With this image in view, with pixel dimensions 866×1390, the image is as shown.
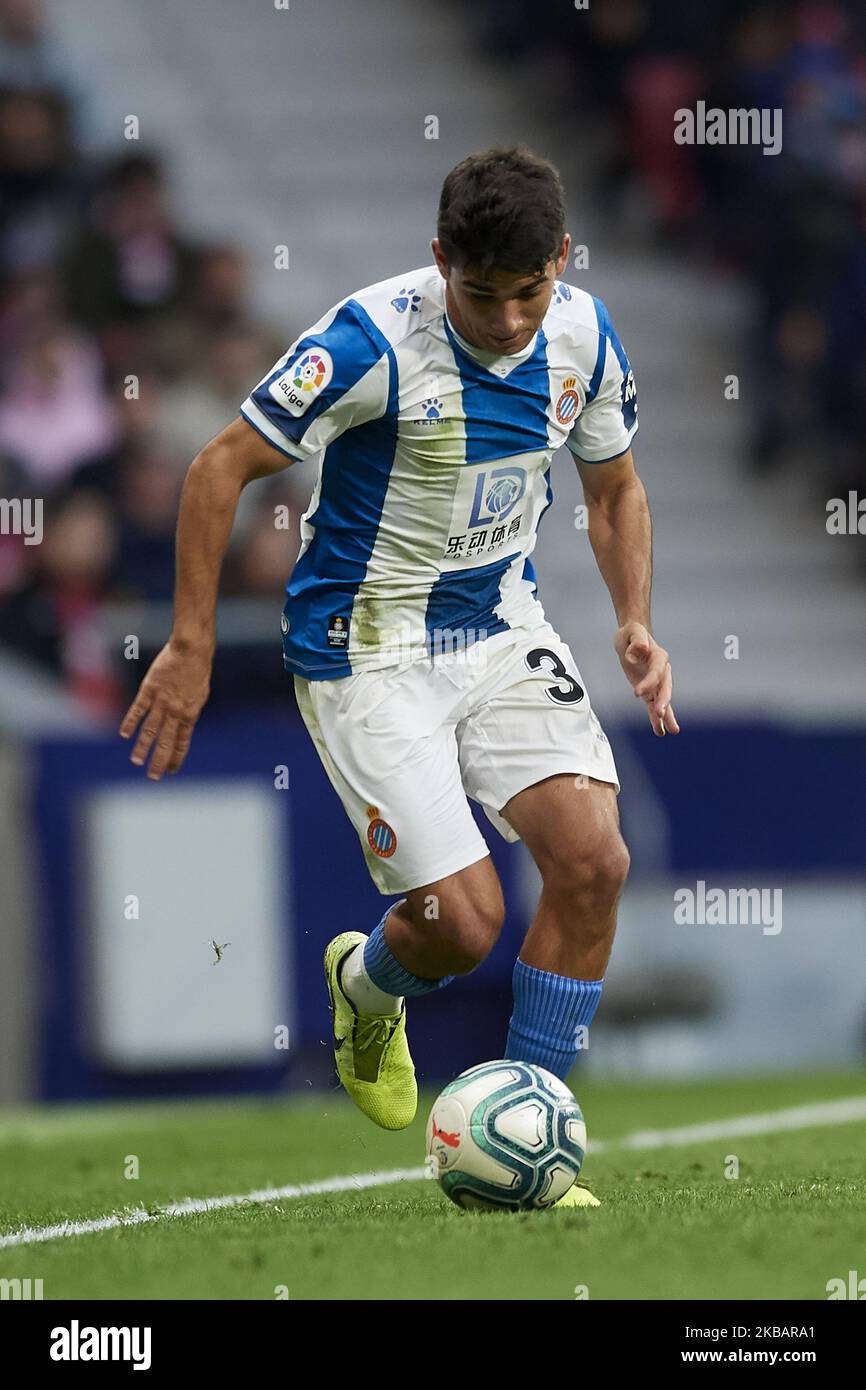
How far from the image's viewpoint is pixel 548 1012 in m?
→ 5.00

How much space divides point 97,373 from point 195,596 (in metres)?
6.94

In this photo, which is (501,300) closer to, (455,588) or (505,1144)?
(455,588)

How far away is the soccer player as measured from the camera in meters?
4.83

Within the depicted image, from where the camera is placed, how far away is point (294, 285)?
42.9 feet

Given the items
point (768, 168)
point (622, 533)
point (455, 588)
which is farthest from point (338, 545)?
point (768, 168)

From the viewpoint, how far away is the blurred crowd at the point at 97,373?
34.2ft

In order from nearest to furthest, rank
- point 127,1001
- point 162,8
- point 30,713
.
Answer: point 127,1001 → point 30,713 → point 162,8

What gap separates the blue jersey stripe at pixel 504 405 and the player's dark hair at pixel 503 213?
1.24 ft

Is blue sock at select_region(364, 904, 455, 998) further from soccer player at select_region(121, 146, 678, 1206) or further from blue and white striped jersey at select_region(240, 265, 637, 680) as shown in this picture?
blue and white striped jersey at select_region(240, 265, 637, 680)

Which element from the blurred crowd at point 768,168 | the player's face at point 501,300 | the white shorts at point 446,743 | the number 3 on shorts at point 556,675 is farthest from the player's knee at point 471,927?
the blurred crowd at point 768,168

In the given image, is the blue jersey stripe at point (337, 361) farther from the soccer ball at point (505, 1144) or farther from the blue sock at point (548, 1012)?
the soccer ball at point (505, 1144)

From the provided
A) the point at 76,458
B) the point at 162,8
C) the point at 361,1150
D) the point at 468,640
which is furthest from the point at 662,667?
the point at 162,8
